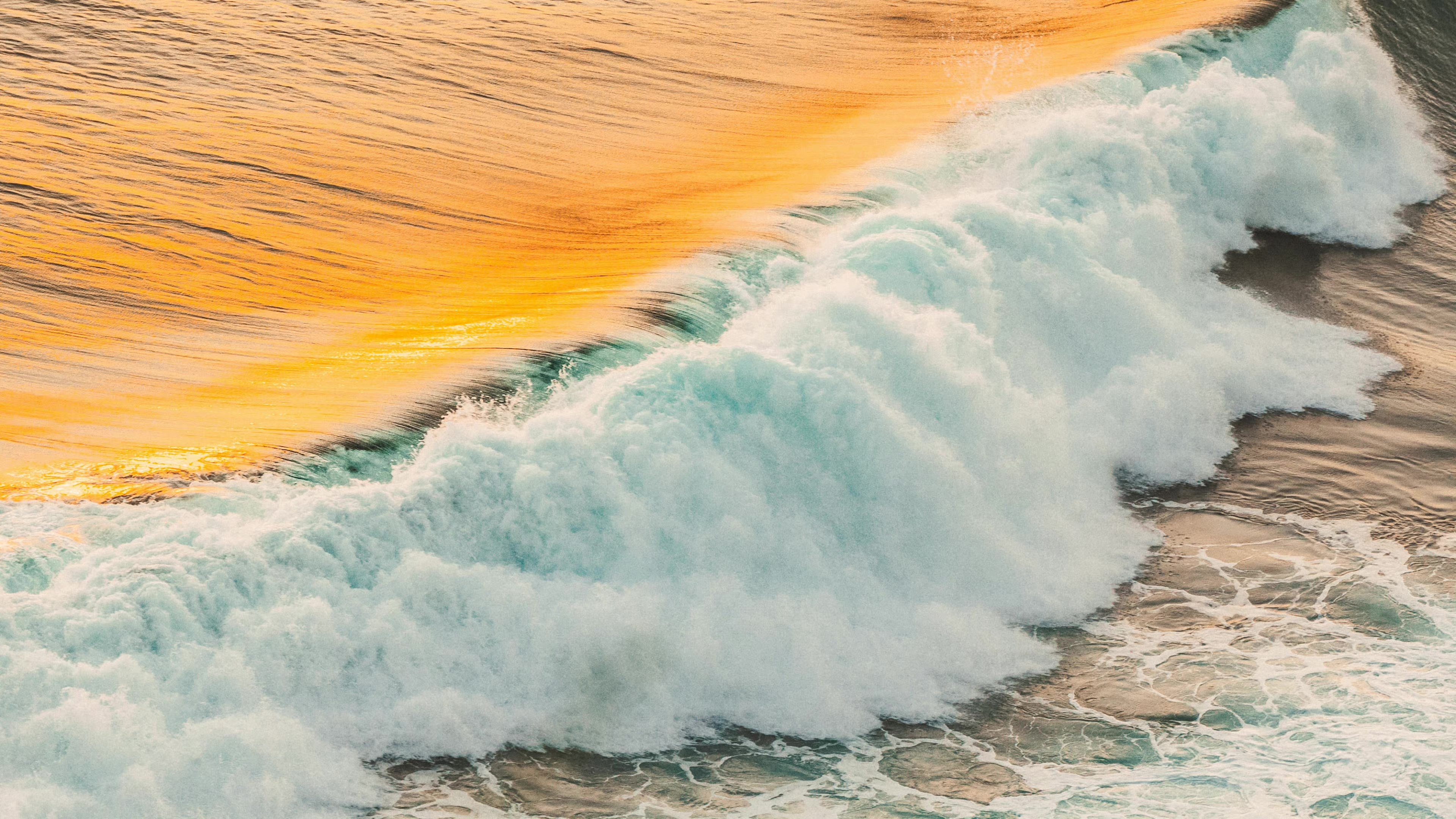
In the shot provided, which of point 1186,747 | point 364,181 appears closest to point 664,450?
point 1186,747

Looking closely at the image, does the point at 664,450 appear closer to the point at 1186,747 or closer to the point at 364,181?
the point at 1186,747

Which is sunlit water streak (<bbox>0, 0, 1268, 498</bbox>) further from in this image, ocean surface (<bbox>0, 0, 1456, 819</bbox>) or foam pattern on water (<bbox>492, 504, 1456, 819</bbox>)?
foam pattern on water (<bbox>492, 504, 1456, 819</bbox>)

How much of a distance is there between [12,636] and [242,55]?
4.36 meters

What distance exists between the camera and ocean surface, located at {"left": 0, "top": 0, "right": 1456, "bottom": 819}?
13.0 ft

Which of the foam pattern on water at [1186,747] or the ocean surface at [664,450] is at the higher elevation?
the ocean surface at [664,450]

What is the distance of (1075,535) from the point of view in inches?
222

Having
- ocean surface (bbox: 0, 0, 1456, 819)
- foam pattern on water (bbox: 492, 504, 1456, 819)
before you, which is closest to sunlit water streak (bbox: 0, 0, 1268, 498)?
ocean surface (bbox: 0, 0, 1456, 819)

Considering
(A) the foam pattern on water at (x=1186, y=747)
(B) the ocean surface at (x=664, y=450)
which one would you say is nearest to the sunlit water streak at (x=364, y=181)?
(B) the ocean surface at (x=664, y=450)

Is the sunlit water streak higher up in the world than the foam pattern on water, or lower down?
higher up

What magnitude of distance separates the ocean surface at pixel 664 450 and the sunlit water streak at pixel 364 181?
0.08 ft

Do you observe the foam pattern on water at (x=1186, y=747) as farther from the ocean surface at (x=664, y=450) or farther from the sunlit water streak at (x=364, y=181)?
the sunlit water streak at (x=364, y=181)

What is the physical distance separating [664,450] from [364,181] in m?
2.45

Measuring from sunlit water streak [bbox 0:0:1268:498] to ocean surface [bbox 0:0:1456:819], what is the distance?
3cm

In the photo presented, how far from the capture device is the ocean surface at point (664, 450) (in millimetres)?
3961
